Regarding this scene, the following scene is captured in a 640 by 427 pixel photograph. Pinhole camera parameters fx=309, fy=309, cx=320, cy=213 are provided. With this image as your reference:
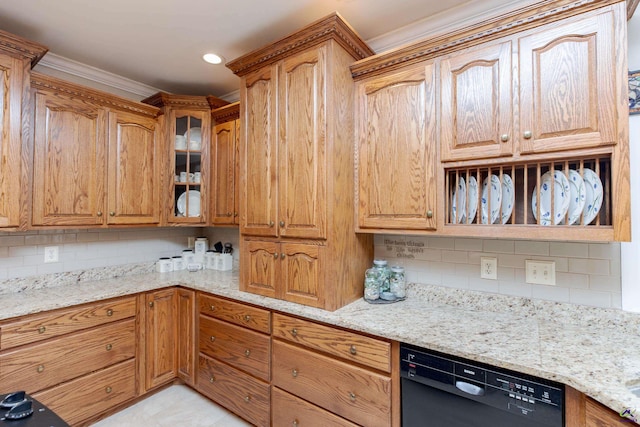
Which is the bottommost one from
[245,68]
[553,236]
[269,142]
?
[553,236]

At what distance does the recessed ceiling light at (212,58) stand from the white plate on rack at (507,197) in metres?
2.14

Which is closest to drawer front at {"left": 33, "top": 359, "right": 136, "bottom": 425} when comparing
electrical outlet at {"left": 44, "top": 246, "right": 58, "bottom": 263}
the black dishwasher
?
electrical outlet at {"left": 44, "top": 246, "right": 58, "bottom": 263}

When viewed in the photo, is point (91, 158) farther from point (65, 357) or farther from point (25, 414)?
point (25, 414)

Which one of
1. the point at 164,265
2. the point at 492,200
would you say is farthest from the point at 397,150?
the point at 164,265

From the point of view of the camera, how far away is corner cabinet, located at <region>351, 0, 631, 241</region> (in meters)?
1.21

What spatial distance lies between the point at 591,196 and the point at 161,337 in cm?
278

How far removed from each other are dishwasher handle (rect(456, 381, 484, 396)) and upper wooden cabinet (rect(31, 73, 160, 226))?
2460mm

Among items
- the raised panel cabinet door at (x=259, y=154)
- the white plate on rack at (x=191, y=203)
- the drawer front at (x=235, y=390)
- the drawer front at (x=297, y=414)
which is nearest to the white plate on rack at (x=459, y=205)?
the raised panel cabinet door at (x=259, y=154)

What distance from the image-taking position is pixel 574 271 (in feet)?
4.97

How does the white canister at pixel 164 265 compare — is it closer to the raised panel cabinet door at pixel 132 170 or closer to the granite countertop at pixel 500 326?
the raised panel cabinet door at pixel 132 170

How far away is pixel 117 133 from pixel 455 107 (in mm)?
2391

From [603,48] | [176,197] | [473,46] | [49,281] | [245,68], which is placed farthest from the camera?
[176,197]

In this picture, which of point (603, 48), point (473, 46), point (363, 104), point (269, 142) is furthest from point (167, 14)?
point (603, 48)

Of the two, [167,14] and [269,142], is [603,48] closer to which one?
[269,142]
